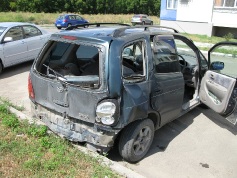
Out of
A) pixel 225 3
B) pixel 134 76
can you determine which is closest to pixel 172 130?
pixel 134 76

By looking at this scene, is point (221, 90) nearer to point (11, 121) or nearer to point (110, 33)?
point (110, 33)

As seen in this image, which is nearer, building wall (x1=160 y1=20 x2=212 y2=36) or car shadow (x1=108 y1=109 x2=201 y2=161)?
car shadow (x1=108 y1=109 x2=201 y2=161)

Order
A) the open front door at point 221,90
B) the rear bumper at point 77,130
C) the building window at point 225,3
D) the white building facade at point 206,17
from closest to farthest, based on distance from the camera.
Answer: the rear bumper at point 77,130 < the open front door at point 221,90 < the building window at point 225,3 < the white building facade at point 206,17

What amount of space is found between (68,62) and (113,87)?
1.34 m

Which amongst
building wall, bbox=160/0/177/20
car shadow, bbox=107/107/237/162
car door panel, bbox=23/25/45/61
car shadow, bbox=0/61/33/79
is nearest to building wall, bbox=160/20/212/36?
building wall, bbox=160/0/177/20

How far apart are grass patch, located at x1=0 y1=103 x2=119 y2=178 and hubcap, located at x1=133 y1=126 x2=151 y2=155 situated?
0.59 m

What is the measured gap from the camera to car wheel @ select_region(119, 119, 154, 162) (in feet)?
11.4

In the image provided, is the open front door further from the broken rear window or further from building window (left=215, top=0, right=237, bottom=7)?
building window (left=215, top=0, right=237, bottom=7)

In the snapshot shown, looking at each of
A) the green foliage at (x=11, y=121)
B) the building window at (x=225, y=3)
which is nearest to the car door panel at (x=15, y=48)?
the green foliage at (x=11, y=121)

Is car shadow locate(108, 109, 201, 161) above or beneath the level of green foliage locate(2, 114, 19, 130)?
beneath

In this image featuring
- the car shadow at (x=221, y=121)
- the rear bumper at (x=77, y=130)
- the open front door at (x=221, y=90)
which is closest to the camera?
the rear bumper at (x=77, y=130)

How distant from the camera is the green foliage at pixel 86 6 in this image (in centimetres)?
4506

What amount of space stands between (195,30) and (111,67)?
19.8 m

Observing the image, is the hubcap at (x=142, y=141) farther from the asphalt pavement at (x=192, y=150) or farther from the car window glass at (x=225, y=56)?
the car window glass at (x=225, y=56)
